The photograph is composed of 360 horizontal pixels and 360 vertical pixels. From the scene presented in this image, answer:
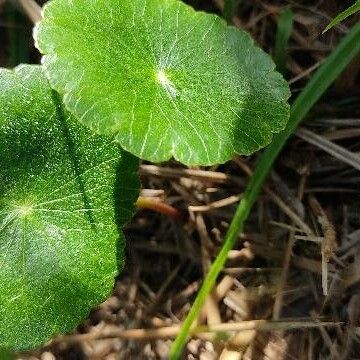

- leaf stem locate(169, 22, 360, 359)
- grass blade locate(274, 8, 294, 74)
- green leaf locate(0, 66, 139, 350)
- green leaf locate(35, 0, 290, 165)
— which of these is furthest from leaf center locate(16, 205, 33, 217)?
grass blade locate(274, 8, 294, 74)

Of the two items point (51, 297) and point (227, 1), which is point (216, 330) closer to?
point (51, 297)

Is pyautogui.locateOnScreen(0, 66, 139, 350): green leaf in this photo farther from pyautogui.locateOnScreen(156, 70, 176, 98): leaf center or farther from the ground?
the ground

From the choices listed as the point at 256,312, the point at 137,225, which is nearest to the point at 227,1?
the point at 137,225

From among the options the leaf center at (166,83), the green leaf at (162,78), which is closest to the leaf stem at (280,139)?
the green leaf at (162,78)

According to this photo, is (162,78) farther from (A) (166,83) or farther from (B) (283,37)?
(B) (283,37)

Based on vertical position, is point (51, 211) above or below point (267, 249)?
above

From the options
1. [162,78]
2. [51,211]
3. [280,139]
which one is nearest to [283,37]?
[280,139]

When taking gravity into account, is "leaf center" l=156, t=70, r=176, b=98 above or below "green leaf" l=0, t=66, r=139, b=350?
above
